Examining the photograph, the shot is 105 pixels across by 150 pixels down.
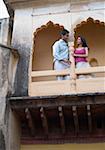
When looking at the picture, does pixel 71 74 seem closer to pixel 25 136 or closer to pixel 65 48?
pixel 65 48

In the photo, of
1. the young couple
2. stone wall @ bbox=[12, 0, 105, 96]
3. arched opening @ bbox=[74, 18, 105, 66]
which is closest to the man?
the young couple

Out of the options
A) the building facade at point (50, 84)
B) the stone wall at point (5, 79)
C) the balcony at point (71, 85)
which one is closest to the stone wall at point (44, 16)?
the building facade at point (50, 84)

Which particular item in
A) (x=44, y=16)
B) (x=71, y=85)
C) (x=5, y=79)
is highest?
(x=44, y=16)

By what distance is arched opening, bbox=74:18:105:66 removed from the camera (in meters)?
11.3

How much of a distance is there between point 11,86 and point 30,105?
79 centimetres

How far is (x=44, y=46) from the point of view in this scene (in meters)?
11.6

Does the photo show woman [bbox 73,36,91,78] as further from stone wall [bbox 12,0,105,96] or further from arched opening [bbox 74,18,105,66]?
arched opening [bbox 74,18,105,66]

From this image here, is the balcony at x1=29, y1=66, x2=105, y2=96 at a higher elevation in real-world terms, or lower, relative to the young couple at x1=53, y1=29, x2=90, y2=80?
lower

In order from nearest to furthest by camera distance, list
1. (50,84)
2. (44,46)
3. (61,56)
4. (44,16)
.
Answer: (50,84) → (61,56) → (44,16) → (44,46)

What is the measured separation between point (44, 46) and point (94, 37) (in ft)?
4.49

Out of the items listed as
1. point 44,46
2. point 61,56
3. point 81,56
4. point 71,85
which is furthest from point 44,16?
point 71,85

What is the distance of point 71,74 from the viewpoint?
9852 mm

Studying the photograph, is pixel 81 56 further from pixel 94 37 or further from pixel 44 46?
pixel 44 46

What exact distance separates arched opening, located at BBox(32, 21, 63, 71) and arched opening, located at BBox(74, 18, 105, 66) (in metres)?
0.65
